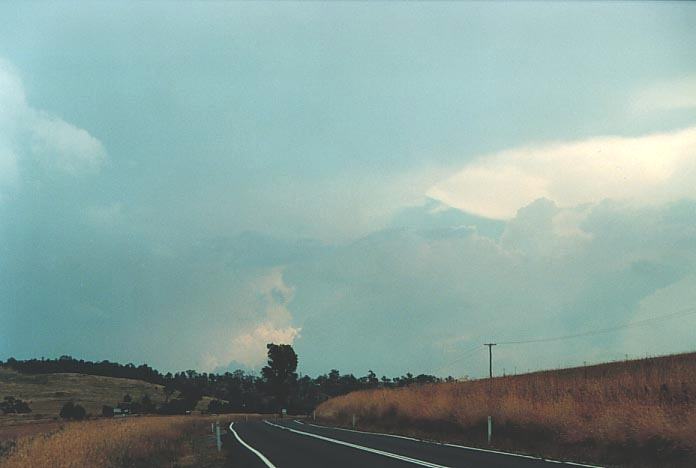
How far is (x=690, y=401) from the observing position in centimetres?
1948

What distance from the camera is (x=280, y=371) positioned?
131 m

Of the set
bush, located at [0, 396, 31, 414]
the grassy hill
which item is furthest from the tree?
bush, located at [0, 396, 31, 414]

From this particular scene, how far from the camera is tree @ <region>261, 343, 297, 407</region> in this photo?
5153 inches

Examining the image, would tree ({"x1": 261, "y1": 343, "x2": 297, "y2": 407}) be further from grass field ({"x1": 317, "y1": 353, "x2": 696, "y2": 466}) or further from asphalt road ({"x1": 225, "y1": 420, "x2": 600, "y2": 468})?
asphalt road ({"x1": 225, "y1": 420, "x2": 600, "y2": 468})

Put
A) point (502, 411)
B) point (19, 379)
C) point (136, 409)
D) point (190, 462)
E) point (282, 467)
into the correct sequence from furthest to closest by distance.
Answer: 1. point (19, 379)
2. point (136, 409)
3. point (502, 411)
4. point (190, 462)
5. point (282, 467)

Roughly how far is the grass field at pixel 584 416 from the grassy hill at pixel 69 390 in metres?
122

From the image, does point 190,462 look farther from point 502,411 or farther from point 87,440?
point 502,411

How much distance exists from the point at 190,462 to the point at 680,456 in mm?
16371

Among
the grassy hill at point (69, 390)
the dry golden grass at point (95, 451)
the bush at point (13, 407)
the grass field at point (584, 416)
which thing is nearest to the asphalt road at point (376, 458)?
the grass field at point (584, 416)

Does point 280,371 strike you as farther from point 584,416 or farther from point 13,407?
point 584,416

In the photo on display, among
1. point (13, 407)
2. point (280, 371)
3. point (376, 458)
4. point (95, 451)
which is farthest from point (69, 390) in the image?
point (376, 458)

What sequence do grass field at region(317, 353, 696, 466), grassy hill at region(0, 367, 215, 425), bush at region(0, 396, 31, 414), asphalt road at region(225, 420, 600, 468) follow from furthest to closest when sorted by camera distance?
grassy hill at region(0, 367, 215, 425) < bush at region(0, 396, 31, 414) < grass field at region(317, 353, 696, 466) < asphalt road at region(225, 420, 600, 468)

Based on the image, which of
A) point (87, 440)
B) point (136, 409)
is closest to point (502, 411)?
point (87, 440)

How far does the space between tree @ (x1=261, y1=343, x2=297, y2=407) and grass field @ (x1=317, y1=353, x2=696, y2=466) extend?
9469 cm
